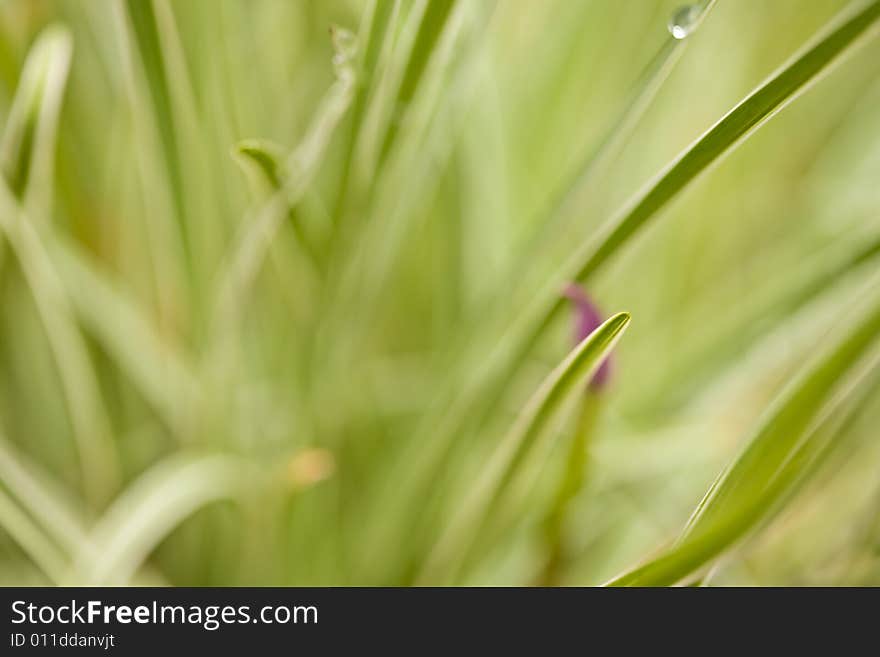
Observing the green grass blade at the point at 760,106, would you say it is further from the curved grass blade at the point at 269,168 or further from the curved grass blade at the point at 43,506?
the curved grass blade at the point at 43,506

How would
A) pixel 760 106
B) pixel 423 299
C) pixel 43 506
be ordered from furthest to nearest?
pixel 423 299 → pixel 43 506 → pixel 760 106

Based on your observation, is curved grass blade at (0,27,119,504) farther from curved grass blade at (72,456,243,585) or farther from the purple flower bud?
the purple flower bud

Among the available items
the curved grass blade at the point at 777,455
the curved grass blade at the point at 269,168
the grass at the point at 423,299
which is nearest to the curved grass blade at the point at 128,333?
the grass at the point at 423,299

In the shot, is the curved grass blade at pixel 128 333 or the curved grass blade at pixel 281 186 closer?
the curved grass blade at pixel 281 186

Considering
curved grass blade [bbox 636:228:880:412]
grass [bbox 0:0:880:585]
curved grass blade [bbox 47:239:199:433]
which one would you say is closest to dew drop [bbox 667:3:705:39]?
grass [bbox 0:0:880:585]

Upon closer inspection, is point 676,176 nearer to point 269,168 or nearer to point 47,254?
point 269,168

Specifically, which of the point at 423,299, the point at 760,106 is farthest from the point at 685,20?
the point at 423,299
